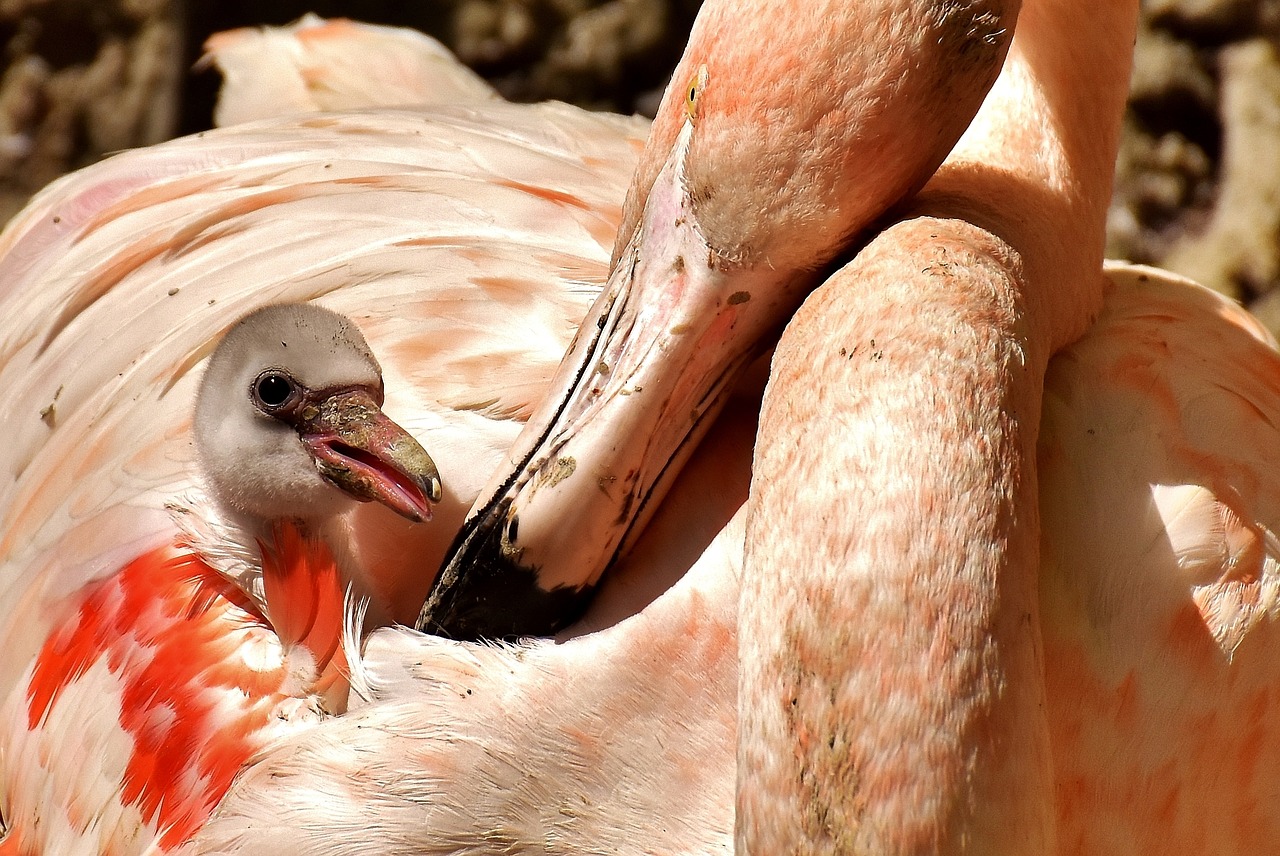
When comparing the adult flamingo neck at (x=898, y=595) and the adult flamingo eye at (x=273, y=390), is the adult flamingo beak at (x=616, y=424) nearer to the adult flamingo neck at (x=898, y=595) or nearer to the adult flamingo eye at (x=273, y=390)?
the adult flamingo neck at (x=898, y=595)

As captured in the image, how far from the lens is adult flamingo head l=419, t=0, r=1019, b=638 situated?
60.4 inches

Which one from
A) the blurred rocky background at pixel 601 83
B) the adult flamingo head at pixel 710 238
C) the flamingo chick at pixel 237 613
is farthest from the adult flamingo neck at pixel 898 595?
the blurred rocky background at pixel 601 83

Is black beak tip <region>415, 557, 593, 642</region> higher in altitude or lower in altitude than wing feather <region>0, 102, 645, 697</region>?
lower

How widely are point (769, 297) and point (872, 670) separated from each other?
0.48 metres

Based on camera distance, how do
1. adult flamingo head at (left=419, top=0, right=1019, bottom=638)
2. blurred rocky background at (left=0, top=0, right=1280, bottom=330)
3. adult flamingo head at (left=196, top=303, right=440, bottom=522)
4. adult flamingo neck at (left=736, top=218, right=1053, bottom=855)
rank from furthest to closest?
blurred rocky background at (left=0, top=0, right=1280, bottom=330) → adult flamingo head at (left=196, top=303, right=440, bottom=522) → adult flamingo head at (left=419, top=0, right=1019, bottom=638) → adult flamingo neck at (left=736, top=218, right=1053, bottom=855)

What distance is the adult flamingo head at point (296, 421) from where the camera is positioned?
5.95 feet

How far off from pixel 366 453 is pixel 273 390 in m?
0.18

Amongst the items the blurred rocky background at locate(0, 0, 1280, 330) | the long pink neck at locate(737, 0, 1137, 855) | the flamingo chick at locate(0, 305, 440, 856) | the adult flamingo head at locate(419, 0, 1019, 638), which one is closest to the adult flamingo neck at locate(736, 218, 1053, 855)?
the long pink neck at locate(737, 0, 1137, 855)

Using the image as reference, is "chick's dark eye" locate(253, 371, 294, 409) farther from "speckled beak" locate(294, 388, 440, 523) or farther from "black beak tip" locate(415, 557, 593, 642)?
"black beak tip" locate(415, 557, 593, 642)

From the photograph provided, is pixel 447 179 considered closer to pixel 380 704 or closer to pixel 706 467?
pixel 706 467

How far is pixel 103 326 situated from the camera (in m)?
2.50

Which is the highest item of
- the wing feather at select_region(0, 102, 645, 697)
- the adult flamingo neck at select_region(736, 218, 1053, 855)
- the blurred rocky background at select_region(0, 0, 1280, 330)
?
the blurred rocky background at select_region(0, 0, 1280, 330)

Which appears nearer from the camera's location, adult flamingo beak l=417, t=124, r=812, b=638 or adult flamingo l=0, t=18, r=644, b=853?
adult flamingo beak l=417, t=124, r=812, b=638

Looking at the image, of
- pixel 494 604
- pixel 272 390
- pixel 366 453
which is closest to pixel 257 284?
pixel 272 390
